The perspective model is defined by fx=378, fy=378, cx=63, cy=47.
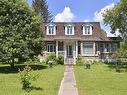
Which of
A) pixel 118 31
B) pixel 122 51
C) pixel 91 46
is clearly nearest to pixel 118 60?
pixel 91 46

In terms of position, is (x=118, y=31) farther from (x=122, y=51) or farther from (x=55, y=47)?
(x=55, y=47)

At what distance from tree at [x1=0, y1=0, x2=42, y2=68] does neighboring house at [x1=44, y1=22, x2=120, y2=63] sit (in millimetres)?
17064

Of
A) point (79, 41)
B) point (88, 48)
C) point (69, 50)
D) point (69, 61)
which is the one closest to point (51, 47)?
point (69, 50)

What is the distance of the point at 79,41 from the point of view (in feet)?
195

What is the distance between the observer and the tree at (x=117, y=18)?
4634cm

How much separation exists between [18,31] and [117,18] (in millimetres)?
13901

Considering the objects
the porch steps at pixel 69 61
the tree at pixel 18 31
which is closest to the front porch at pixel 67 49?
the porch steps at pixel 69 61

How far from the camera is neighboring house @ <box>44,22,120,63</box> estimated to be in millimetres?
58688

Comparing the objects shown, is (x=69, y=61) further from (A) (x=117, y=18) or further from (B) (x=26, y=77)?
(B) (x=26, y=77)

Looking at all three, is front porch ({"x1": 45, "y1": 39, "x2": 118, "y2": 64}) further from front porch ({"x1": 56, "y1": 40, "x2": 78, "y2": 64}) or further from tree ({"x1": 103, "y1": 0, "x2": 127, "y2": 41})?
tree ({"x1": 103, "y1": 0, "x2": 127, "y2": 41})

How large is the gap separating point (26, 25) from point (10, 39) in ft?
8.70

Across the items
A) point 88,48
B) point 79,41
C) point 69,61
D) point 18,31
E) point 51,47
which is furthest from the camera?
point 88,48

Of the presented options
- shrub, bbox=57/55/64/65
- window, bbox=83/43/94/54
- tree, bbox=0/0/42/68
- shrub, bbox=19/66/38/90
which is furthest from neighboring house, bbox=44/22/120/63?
shrub, bbox=19/66/38/90

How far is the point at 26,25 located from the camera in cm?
3975
